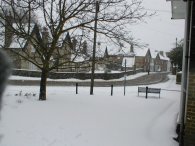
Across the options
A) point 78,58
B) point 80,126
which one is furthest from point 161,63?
point 80,126

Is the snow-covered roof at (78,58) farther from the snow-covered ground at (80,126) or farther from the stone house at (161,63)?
the stone house at (161,63)

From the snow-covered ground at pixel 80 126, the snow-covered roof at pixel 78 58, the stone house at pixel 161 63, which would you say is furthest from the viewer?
→ the stone house at pixel 161 63

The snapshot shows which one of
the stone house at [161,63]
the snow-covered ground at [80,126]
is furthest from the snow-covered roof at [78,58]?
the stone house at [161,63]

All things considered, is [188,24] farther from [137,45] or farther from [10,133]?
[137,45]

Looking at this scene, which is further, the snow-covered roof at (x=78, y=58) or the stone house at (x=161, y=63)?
the stone house at (x=161, y=63)

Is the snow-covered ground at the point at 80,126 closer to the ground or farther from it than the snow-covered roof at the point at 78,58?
closer to the ground

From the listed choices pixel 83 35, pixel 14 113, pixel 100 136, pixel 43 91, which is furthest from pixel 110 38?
pixel 100 136

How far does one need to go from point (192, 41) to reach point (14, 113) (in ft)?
18.9

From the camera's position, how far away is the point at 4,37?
14.6m

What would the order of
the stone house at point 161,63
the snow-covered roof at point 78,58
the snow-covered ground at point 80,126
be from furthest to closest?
the stone house at point 161,63, the snow-covered roof at point 78,58, the snow-covered ground at point 80,126

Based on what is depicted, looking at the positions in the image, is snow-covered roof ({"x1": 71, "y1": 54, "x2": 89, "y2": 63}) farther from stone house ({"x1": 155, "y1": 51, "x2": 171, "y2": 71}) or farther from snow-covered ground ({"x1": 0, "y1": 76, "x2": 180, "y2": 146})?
stone house ({"x1": 155, "y1": 51, "x2": 171, "y2": 71})

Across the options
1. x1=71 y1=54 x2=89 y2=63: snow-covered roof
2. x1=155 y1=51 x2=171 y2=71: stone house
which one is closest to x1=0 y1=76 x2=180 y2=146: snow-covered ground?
x1=71 y1=54 x2=89 y2=63: snow-covered roof

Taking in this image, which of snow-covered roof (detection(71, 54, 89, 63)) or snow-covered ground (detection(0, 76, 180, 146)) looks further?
snow-covered roof (detection(71, 54, 89, 63))

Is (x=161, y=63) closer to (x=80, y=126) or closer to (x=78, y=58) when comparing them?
(x=78, y=58)
